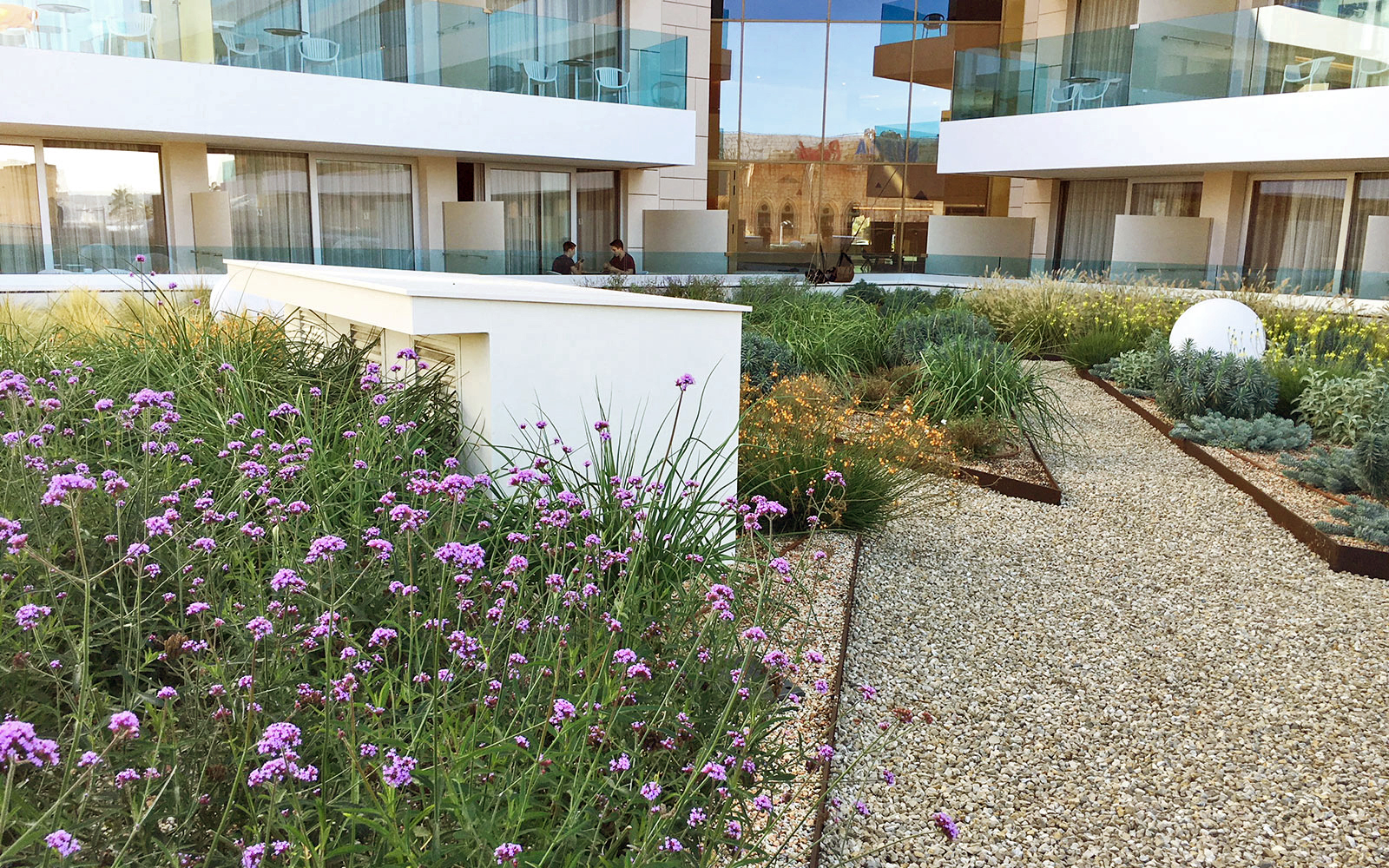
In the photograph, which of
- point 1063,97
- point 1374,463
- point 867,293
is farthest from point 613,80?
point 1374,463

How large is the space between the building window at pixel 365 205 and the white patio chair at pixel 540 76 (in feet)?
10.4

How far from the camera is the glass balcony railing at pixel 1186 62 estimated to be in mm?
14539

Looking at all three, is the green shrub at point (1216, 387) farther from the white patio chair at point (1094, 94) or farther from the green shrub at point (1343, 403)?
the white patio chair at point (1094, 94)

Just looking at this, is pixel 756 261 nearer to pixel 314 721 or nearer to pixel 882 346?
pixel 882 346

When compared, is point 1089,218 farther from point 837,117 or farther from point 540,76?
point 540,76

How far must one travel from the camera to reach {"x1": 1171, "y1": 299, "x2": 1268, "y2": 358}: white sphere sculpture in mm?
10742

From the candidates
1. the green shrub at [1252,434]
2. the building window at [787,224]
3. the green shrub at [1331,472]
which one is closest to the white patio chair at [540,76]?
the building window at [787,224]

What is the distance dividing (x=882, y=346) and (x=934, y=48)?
17.9 meters

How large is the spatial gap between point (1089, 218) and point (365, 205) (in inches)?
574

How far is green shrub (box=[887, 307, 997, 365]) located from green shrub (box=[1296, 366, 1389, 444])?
2889 mm

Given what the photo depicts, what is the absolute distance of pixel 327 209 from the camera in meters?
17.9

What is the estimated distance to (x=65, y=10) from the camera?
1303cm

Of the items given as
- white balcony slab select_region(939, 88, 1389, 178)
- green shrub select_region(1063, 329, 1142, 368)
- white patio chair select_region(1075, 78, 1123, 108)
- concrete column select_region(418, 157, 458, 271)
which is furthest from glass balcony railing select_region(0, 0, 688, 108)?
green shrub select_region(1063, 329, 1142, 368)

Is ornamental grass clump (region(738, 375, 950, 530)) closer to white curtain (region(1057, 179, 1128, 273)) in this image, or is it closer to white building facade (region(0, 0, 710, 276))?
white building facade (region(0, 0, 710, 276))
